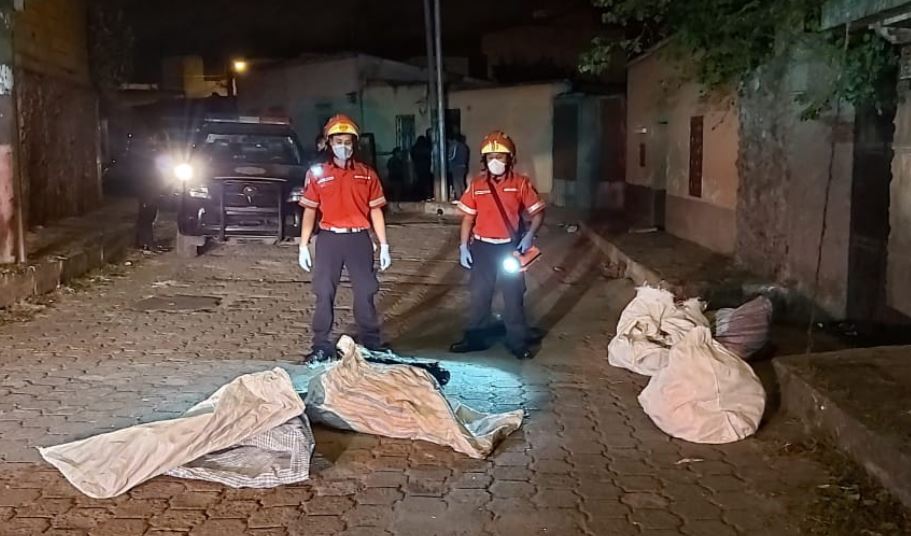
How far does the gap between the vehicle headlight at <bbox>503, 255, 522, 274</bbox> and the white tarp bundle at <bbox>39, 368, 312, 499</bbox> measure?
3.01 metres

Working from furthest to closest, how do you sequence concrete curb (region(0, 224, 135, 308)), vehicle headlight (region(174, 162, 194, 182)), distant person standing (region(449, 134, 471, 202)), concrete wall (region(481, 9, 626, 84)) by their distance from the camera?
concrete wall (region(481, 9, 626, 84)), distant person standing (region(449, 134, 471, 202)), vehicle headlight (region(174, 162, 194, 182)), concrete curb (region(0, 224, 135, 308))

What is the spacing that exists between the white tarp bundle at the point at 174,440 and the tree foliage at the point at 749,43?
5.08 m

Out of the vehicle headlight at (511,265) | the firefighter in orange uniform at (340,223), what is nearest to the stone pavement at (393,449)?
the firefighter in orange uniform at (340,223)

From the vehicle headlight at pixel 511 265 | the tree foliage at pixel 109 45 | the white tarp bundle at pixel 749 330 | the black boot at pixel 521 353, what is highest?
the tree foliage at pixel 109 45

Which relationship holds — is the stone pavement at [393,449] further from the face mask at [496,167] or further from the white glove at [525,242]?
the face mask at [496,167]

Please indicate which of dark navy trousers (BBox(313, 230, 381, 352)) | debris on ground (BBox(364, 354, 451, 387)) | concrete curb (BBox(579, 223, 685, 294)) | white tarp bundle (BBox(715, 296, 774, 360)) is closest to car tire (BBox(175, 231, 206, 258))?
concrete curb (BBox(579, 223, 685, 294))

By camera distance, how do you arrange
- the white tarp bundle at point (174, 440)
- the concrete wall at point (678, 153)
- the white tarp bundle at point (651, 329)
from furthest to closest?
the concrete wall at point (678, 153), the white tarp bundle at point (651, 329), the white tarp bundle at point (174, 440)

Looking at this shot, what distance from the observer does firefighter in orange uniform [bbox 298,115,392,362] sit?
A: 25.0ft

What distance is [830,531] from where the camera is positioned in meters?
4.52

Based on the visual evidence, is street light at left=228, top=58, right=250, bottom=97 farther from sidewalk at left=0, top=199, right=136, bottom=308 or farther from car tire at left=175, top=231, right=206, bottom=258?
car tire at left=175, top=231, right=206, bottom=258

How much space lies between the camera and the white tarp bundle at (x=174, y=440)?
502 centimetres

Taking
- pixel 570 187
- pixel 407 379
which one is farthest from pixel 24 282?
pixel 570 187

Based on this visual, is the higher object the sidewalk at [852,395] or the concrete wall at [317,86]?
the concrete wall at [317,86]

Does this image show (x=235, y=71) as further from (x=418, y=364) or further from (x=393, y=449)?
(x=393, y=449)
